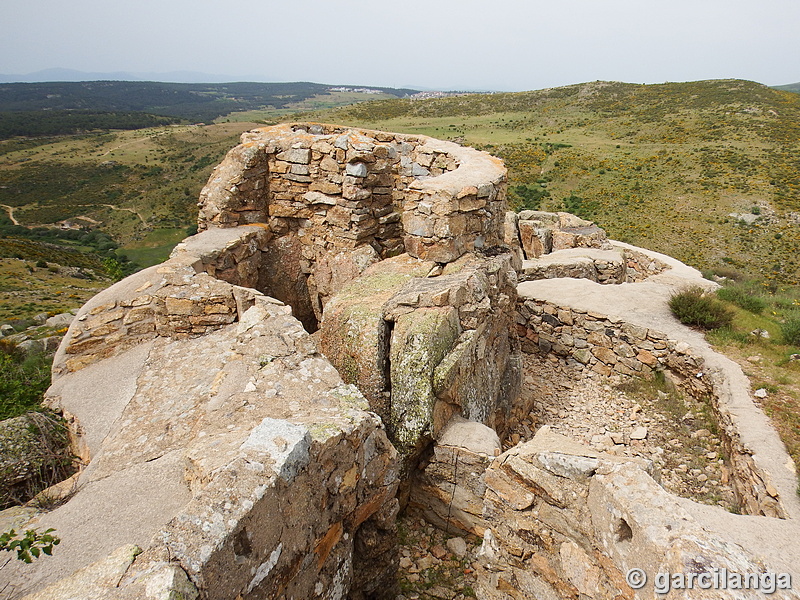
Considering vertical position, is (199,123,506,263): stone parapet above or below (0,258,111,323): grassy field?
above

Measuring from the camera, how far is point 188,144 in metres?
58.3

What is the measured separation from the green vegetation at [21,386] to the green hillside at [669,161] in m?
21.5

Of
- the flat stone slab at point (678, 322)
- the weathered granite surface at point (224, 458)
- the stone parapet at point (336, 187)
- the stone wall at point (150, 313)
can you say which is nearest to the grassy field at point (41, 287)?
the stone parapet at point (336, 187)

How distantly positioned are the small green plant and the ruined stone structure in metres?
0.12

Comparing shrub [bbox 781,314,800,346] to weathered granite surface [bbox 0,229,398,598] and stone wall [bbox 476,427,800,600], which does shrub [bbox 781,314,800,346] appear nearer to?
stone wall [bbox 476,427,800,600]

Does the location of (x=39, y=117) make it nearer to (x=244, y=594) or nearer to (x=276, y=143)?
(x=276, y=143)

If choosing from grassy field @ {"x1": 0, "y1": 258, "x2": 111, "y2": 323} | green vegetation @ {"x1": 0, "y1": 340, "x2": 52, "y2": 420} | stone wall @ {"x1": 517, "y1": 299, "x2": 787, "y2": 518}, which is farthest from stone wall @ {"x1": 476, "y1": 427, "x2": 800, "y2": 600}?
grassy field @ {"x1": 0, "y1": 258, "x2": 111, "y2": 323}

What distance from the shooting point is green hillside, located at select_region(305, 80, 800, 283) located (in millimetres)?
21078

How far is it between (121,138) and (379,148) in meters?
72.4

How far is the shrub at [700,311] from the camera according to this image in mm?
8180

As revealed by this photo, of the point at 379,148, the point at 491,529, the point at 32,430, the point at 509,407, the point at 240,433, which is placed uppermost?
the point at 379,148

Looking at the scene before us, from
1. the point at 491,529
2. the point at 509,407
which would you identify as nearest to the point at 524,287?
the point at 509,407

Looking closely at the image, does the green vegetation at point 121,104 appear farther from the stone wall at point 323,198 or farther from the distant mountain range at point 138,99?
the stone wall at point 323,198

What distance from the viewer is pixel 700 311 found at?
827cm
